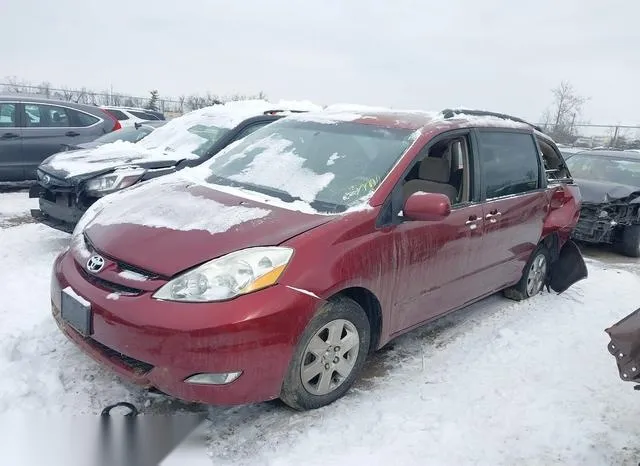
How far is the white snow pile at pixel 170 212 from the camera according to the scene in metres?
3.11

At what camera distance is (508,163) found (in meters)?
4.74

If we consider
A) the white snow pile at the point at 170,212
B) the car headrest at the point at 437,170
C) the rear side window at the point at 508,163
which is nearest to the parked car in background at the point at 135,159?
the white snow pile at the point at 170,212

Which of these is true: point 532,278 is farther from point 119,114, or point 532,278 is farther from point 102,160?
point 119,114

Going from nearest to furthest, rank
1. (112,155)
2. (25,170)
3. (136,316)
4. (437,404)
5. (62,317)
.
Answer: (136,316) < (62,317) < (437,404) < (112,155) < (25,170)

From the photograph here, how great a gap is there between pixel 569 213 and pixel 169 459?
4491 mm

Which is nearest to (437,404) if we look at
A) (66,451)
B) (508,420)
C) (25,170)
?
(508,420)

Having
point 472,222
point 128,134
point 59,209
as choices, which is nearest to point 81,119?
point 128,134

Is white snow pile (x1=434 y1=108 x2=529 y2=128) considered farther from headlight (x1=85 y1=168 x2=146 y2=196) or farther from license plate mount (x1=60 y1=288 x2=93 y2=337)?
headlight (x1=85 y1=168 x2=146 y2=196)

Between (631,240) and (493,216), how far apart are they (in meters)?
4.57

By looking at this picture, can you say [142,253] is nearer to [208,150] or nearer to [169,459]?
[169,459]

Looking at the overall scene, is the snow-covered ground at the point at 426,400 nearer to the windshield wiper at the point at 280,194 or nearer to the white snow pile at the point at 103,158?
the windshield wiper at the point at 280,194

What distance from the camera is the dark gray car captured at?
852 centimetres

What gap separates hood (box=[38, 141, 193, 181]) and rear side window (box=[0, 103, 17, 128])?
3.06m

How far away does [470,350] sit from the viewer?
4.18 m
